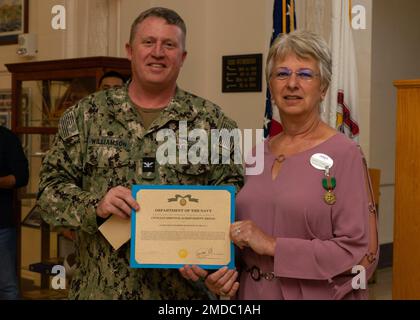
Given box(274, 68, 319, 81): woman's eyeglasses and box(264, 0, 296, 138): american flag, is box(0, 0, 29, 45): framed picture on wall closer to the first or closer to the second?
box(264, 0, 296, 138): american flag

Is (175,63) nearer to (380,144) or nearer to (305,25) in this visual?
(305,25)

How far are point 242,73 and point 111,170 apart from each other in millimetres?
2874

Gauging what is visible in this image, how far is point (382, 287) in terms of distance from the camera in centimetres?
564

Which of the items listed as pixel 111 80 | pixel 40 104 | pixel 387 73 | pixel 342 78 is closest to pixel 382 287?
pixel 387 73

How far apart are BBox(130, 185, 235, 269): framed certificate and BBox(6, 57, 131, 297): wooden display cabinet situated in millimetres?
2423

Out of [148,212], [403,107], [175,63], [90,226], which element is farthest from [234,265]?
[403,107]

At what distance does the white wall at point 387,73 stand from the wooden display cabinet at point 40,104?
348cm

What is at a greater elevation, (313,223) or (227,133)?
(227,133)

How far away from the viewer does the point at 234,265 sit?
176 cm

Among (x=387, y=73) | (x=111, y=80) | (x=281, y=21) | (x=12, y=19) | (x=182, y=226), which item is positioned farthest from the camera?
(x=387, y=73)

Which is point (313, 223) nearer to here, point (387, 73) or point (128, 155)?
point (128, 155)

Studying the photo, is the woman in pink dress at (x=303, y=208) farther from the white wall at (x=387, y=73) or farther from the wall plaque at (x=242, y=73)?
the white wall at (x=387, y=73)

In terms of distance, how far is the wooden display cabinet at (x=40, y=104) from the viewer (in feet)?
13.5

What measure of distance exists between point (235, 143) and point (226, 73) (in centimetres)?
287
